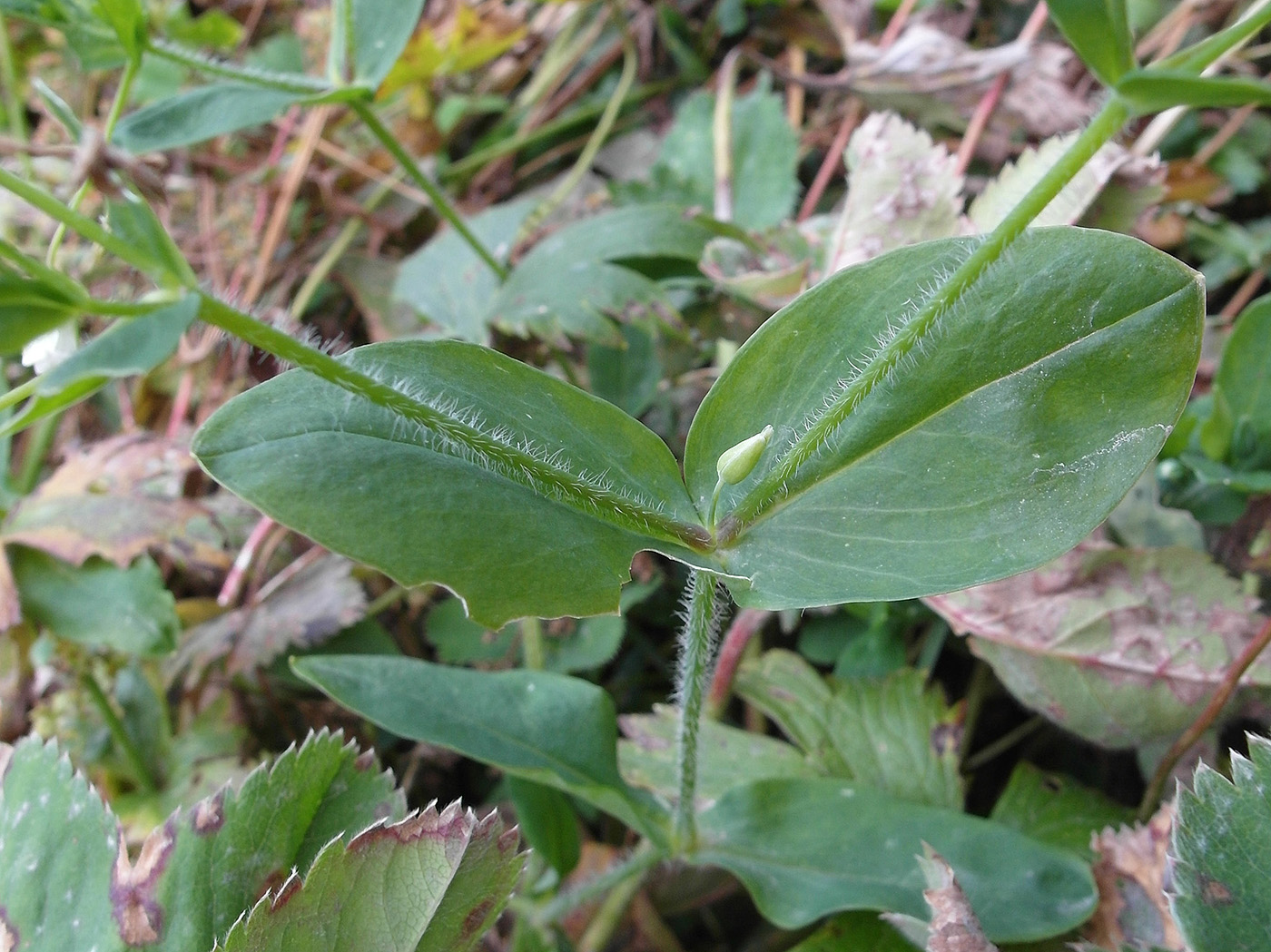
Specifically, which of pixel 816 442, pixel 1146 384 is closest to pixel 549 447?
pixel 816 442

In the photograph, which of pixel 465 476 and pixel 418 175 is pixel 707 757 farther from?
pixel 418 175

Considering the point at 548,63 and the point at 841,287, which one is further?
the point at 548,63

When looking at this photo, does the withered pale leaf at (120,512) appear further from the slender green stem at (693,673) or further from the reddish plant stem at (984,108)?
the reddish plant stem at (984,108)

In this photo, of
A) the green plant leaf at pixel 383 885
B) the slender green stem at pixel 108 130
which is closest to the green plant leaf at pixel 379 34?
the slender green stem at pixel 108 130

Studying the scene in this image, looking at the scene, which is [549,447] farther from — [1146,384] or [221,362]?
[221,362]

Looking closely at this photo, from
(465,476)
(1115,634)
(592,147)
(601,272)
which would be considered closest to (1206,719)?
(1115,634)

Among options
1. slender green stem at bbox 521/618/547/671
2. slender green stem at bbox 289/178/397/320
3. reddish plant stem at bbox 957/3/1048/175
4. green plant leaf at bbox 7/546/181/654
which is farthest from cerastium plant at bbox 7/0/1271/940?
slender green stem at bbox 289/178/397/320
